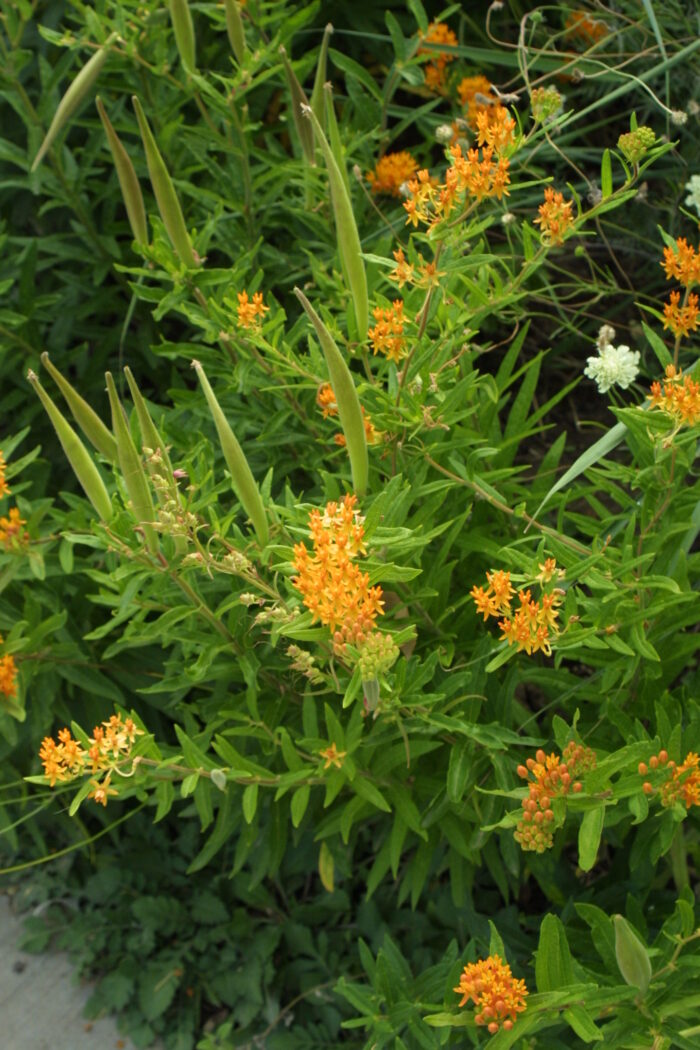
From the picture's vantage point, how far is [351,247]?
173 cm

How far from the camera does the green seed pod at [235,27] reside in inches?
86.2

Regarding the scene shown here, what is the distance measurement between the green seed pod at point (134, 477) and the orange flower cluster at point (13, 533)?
47cm

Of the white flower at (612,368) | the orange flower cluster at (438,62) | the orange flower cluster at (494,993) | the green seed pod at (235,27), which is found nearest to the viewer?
the orange flower cluster at (494,993)

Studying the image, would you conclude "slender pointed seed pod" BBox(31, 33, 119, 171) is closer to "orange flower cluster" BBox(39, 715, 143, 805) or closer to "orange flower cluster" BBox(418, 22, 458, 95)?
"orange flower cluster" BBox(418, 22, 458, 95)

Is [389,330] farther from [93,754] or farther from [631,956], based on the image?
[631,956]

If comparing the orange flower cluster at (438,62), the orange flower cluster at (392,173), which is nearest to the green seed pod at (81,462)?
the orange flower cluster at (392,173)

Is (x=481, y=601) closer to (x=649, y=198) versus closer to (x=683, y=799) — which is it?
(x=683, y=799)

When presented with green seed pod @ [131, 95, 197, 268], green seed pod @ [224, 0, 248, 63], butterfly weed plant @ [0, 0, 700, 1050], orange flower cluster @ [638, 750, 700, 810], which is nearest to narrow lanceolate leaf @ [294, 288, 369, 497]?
butterfly weed plant @ [0, 0, 700, 1050]

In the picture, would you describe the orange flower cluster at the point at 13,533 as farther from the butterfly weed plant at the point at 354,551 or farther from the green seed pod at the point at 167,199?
the green seed pod at the point at 167,199

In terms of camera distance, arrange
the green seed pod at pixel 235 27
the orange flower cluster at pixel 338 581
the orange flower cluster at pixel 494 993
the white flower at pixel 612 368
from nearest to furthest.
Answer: the orange flower cluster at pixel 338 581
the orange flower cluster at pixel 494 993
the white flower at pixel 612 368
the green seed pod at pixel 235 27

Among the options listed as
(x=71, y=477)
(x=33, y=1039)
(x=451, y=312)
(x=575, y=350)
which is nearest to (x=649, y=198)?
(x=575, y=350)

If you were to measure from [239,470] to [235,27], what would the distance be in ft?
3.52

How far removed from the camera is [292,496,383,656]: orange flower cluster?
140 centimetres

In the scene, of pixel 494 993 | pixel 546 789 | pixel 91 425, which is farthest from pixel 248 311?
pixel 494 993
